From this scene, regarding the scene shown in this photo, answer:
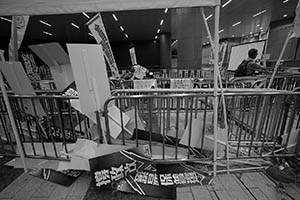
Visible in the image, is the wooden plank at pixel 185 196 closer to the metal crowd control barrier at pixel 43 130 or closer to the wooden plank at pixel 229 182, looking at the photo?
the wooden plank at pixel 229 182

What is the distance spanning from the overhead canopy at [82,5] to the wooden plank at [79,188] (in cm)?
197

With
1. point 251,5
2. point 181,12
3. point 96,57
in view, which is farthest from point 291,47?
point 96,57

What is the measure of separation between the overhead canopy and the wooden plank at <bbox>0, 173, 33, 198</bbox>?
2.01 m

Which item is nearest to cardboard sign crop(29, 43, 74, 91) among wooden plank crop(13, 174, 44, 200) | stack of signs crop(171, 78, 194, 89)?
wooden plank crop(13, 174, 44, 200)

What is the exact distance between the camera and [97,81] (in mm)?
1723

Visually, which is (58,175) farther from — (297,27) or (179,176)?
(297,27)

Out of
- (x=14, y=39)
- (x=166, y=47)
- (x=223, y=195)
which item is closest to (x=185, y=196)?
(x=223, y=195)

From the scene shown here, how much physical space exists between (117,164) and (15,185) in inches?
53.5

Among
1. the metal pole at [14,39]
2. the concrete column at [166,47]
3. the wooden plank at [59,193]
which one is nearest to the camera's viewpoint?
the wooden plank at [59,193]

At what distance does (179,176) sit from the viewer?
1.86 meters

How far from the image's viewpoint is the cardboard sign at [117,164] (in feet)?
5.57

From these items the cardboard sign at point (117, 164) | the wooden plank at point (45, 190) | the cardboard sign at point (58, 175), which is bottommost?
the wooden plank at point (45, 190)

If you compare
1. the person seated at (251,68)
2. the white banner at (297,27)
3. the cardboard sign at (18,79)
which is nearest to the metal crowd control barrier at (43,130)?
the cardboard sign at (18,79)

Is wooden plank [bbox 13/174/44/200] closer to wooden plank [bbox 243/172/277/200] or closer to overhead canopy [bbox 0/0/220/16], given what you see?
overhead canopy [bbox 0/0/220/16]
